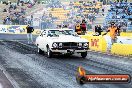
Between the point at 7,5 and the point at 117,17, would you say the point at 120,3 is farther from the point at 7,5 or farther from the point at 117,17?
the point at 7,5

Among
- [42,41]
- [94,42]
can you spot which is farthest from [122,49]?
[42,41]

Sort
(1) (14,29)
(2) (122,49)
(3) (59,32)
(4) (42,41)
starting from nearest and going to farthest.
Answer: (3) (59,32)
(4) (42,41)
(2) (122,49)
(1) (14,29)

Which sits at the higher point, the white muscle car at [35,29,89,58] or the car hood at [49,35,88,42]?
the car hood at [49,35,88,42]

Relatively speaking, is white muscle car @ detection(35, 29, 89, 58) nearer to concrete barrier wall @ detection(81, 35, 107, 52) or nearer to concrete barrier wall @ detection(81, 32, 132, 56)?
concrete barrier wall @ detection(81, 32, 132, 56)

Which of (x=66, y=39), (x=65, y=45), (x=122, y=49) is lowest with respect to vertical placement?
(x=122, y=49)

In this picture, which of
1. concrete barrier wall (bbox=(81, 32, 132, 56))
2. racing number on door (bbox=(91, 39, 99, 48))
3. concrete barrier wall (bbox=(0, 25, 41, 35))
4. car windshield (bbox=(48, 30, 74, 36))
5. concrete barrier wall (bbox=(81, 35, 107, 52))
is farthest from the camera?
concrete barrier wall (bbox=(0, 25, 41, 35))

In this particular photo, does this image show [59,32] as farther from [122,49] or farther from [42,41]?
[122,49]

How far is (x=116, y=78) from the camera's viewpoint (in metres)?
3.87

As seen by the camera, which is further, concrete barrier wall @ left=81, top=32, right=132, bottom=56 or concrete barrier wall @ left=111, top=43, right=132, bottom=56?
concrete barrier wall @ left=81, top=32, right=132, bottom=56

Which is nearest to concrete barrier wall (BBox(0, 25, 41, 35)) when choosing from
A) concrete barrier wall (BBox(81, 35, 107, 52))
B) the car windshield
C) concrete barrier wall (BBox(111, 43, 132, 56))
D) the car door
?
concrete barrier wall (BBox(81, 35, 107, 52))

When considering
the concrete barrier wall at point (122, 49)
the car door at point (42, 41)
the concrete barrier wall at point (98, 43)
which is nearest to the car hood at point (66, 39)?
the car door at point (42, 41)

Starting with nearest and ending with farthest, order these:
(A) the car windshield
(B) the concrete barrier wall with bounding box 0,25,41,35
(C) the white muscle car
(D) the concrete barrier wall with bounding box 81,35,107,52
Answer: (C) the white muscle car < (A) the car windshield < (D) the concrete barrier wall with bounding box 81,35,107,52 < (B) the concrete barrier wall with bounding box 0,25,41,35

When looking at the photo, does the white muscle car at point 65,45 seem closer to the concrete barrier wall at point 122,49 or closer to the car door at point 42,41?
the car door at point 42,41

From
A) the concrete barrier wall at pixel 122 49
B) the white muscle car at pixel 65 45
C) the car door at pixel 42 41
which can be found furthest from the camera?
the concrete barrier wall at pixel 122 49
